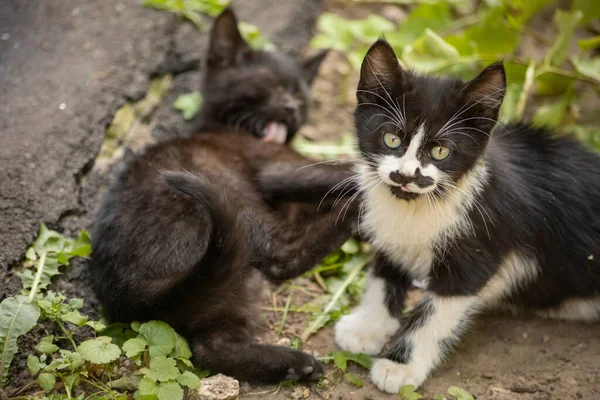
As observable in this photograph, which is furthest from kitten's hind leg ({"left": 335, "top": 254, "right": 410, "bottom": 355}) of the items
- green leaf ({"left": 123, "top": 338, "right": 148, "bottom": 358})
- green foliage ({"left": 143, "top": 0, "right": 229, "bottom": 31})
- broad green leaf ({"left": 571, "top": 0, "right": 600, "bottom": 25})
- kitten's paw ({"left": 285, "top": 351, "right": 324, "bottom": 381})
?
green foliage ({"left": 143, "top": 0, "right": 229, "bottom": 31})

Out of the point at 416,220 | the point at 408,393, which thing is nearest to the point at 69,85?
the point at 416,220

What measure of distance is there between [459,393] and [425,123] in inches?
43.5

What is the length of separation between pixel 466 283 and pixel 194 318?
3.70ft

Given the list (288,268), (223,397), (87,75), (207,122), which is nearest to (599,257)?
(288,268)

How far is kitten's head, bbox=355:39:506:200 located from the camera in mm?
2498

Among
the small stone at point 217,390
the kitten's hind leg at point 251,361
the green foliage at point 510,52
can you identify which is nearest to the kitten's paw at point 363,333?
the kitten's hind leg at point 251,361

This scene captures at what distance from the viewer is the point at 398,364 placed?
281cm

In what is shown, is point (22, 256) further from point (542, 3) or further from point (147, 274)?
point (542, 3)

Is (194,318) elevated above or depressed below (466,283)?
below

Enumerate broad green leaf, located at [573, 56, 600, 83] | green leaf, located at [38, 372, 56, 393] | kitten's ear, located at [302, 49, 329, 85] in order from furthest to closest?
kitten's ear, located at [302, 49, 329, 85] < broad green leaf, located at [573, 56, 600, 83] < green leaf, located at [38, 372, 56, 393]

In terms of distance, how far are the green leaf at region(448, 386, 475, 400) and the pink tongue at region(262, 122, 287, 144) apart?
1844 millimetres

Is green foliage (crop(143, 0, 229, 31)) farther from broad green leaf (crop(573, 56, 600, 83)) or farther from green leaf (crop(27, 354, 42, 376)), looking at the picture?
green leaf (crop(27, 354, 42, 376))

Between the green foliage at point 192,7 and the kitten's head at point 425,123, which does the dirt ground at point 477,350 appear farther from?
the green foliage at point 192,7

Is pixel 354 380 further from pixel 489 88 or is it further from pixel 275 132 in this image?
pixel 275 132
